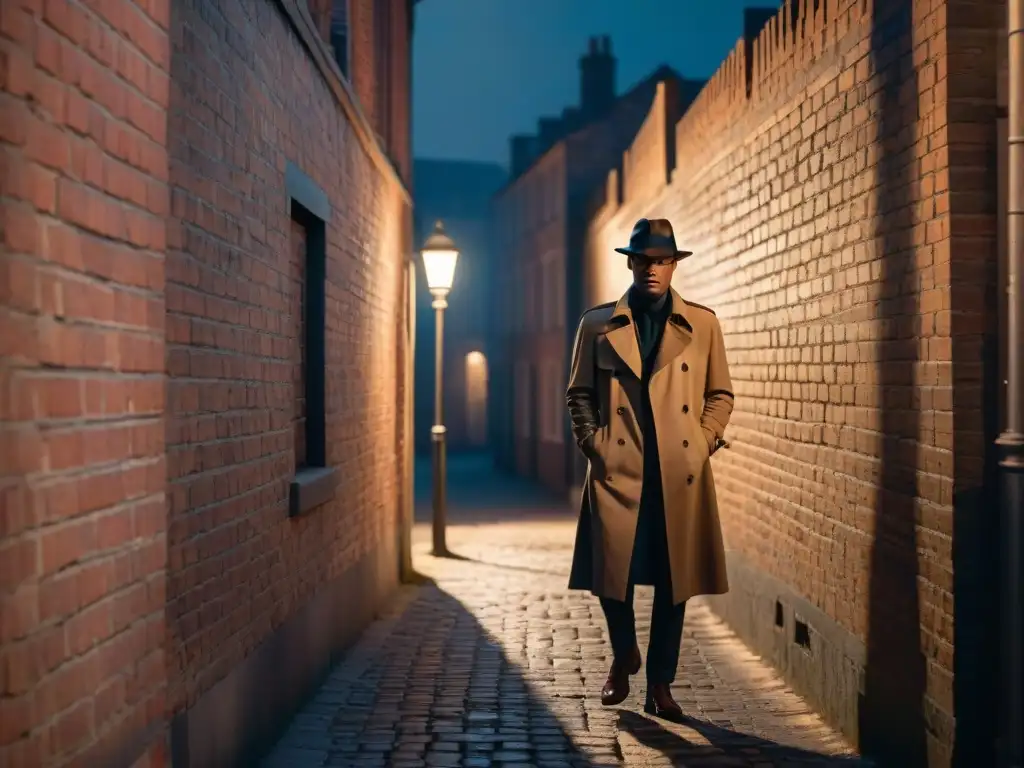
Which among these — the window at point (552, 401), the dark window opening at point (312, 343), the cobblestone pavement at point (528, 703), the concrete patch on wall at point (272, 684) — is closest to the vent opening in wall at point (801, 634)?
the cobblestone pavement at point (528, 703)

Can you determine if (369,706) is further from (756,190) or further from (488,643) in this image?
(756,190)

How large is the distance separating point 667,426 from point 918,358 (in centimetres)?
133

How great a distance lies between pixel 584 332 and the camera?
18.8ft

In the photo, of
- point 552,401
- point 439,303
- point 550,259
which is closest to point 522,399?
point 552,401

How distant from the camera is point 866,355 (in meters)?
5.10

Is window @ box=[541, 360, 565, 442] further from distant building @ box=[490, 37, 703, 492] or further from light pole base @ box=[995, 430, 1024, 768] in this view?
light pole base @ box=[995, 430, 1024, 768]

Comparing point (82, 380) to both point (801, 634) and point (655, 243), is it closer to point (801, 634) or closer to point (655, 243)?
point (655, 243)

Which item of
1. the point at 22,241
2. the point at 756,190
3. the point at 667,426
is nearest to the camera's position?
the point at 22,241

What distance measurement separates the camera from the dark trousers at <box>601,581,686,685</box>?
5551 millimetres

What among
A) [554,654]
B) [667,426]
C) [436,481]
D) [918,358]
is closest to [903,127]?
[918,358]

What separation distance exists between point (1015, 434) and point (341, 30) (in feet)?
22.2

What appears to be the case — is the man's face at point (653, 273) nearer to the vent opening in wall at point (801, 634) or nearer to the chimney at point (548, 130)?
the vent opening in wall at point (801, 634)

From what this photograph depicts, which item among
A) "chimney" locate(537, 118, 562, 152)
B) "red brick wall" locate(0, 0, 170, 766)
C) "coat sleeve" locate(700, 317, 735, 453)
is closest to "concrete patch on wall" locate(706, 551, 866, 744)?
"coat sleeve" locate(700, 317, 735, 453)

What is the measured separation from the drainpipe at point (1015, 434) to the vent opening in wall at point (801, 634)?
2.24 m
